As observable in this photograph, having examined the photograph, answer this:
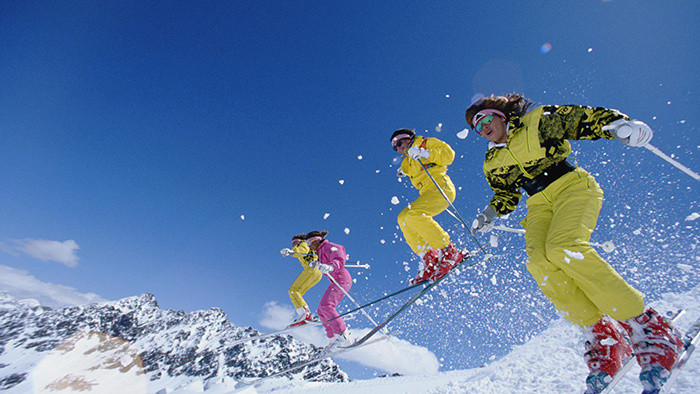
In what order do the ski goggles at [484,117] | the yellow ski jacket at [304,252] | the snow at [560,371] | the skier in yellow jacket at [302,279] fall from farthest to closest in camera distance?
the yellow ski jacket at [304,252] → the skier in yellow jacket at [302,279] → the ski goggles at [484,117] → the snow at [560,371]

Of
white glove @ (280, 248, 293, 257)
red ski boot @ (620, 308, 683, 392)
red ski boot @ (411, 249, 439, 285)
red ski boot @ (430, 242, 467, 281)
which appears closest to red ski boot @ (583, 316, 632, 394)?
red ski boot @ (620, 308, 683, 392)

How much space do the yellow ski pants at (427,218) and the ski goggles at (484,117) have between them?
173 centimetres

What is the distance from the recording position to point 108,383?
7106 inches

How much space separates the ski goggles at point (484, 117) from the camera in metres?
3.43

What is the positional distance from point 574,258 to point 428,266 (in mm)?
3017

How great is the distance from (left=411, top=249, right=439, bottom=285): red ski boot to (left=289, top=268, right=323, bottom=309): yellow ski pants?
3.75 meters

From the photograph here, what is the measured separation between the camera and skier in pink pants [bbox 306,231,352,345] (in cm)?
641

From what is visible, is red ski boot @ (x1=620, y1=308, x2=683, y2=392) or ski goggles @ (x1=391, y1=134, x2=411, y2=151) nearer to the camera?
red ski boot @ (x1=620, y1=308, x2=683, y2=392)

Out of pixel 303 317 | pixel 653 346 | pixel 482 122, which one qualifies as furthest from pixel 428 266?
pixel 303 317

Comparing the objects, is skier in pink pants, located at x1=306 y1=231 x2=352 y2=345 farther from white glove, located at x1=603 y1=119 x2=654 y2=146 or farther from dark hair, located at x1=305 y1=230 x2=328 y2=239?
white glove, located at x1=603 y1=119 x2=654 y2=146

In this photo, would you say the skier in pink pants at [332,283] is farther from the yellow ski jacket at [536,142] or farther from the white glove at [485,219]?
the yellow ski jacket at [536,142]

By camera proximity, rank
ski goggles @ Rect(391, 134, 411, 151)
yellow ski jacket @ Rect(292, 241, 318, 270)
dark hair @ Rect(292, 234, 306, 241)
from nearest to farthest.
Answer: ski goggles @ Rect(391, 134, 411, 151), yellow ski jacket @ Rect(292, 241, 318, 270), dark hair @ Rect(292, 234, 306, 241)

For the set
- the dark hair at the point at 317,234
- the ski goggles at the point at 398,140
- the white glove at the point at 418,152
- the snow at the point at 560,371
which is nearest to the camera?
the snow at the point at 560,371

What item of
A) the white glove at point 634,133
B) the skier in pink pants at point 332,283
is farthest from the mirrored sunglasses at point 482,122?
the skier in pink pants at point 332,283
